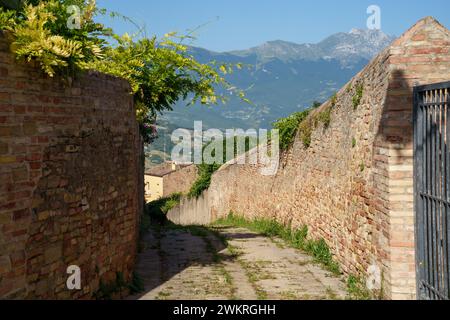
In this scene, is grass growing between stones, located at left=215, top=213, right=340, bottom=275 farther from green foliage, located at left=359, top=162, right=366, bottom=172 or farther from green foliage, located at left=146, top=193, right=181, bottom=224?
green foliage, located at left=146, top=193, right=181, bottom=224

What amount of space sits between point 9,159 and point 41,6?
5.99 ft

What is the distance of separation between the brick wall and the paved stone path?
65 cm

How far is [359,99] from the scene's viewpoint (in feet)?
22.5

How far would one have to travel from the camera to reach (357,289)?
623 centimetres

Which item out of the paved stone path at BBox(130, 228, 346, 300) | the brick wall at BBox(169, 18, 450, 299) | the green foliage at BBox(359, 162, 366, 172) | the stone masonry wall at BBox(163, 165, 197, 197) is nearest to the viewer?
the brick wall at BBox(169, 18, 450, 299)

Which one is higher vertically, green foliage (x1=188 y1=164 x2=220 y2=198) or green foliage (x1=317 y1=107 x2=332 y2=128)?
green foliage (x1=317 y1=107 x2=332 y2=128)

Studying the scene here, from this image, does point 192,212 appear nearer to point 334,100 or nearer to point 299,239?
point 299,239

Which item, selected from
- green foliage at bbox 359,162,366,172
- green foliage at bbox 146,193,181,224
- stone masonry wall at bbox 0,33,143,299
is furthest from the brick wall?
green foliage at bbox 146,193,181,224

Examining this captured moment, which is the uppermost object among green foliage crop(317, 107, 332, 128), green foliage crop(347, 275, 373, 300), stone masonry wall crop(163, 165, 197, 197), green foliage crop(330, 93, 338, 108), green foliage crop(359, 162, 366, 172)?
green foliage crop(330, 93, 338, 108)

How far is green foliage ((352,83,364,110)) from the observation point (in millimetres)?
6754

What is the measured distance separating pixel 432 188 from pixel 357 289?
2.17 metres

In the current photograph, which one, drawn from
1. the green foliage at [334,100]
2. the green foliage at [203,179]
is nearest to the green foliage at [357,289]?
the green foliage at [334,100]
